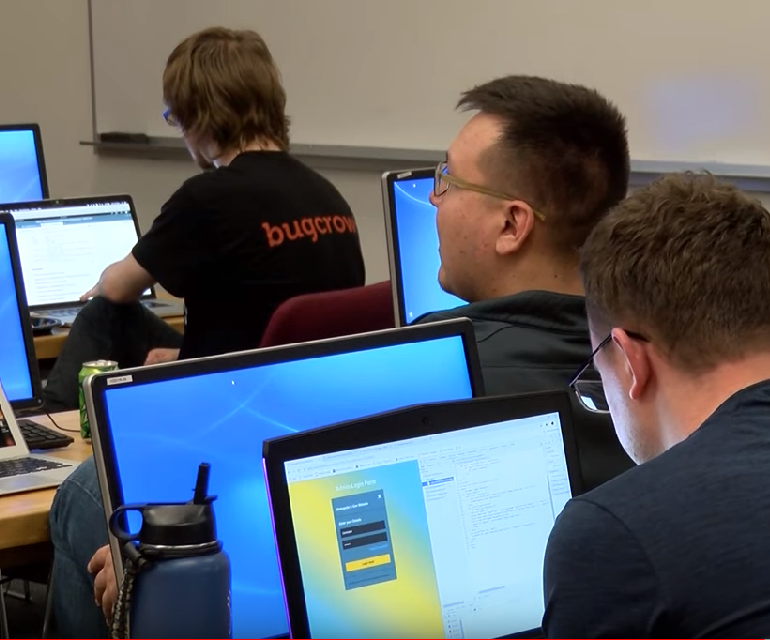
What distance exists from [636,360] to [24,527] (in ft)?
3.57

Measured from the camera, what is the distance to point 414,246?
259 centimetres

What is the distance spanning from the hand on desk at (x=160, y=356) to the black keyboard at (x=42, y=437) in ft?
1.78

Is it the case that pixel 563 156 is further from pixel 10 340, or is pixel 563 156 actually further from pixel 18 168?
pixel 18 168

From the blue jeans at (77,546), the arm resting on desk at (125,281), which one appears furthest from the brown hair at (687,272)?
the arm resting on desk at (125,281)

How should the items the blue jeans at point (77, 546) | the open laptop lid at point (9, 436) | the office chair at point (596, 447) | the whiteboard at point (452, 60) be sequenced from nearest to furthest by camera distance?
1. the office chair at point (596, 447)
2. the blue jeans at point (77, 546)
3. the open laptop lid at point (9, 436)
4. the whiteboard at point (452, 60)

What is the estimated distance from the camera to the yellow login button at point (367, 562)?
133 cm

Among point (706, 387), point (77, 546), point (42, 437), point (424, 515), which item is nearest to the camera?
point (706, 387)

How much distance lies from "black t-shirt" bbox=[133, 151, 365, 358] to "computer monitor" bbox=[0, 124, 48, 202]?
111 cm

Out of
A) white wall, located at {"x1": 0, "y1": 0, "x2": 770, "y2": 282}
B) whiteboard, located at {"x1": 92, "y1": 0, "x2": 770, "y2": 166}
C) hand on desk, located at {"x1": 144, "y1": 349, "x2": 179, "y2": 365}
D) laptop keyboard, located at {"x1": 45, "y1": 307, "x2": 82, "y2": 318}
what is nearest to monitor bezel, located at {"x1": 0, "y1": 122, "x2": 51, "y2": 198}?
laptop keyboard, located at {"x1": 45, "y1": 307, "x2": 82, "y2": 318}

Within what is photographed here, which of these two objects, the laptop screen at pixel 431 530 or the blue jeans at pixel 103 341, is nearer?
the laptop screen at pixel 431 530

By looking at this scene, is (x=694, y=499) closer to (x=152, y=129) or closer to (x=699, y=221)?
(x=699, y=221)

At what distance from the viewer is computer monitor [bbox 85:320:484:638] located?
1.38m

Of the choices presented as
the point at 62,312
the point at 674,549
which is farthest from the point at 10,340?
the point at 674,549

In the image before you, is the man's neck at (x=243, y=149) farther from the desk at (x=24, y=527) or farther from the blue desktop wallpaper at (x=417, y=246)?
the desk at (x=24, y=527)
